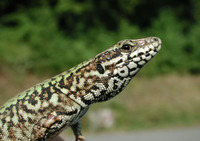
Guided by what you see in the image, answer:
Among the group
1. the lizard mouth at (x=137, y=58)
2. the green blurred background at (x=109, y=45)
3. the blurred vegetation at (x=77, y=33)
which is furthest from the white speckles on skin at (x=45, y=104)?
the blurred vegetation at (x=77, y=33)

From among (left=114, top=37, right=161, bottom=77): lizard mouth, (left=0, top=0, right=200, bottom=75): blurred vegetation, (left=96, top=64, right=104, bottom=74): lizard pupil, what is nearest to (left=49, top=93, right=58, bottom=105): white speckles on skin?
(left=96, top=64, right=104, bottom=74): lizard pupil

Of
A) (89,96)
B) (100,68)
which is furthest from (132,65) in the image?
(89,96)

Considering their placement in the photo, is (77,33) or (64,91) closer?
(64,91)

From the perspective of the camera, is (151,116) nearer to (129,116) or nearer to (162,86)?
(129,116)

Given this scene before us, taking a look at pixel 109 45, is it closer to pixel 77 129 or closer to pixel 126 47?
pixel 77 129

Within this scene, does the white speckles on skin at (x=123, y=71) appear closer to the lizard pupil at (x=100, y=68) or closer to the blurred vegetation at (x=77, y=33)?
the lizard pupil at (x=100, y=68)

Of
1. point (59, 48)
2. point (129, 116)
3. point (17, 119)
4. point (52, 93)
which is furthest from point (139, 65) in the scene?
point (59, 48)

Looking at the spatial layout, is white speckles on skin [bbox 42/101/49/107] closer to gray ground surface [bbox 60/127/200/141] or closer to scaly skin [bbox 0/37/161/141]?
scaly skin [bbox 0/37/161/141]
